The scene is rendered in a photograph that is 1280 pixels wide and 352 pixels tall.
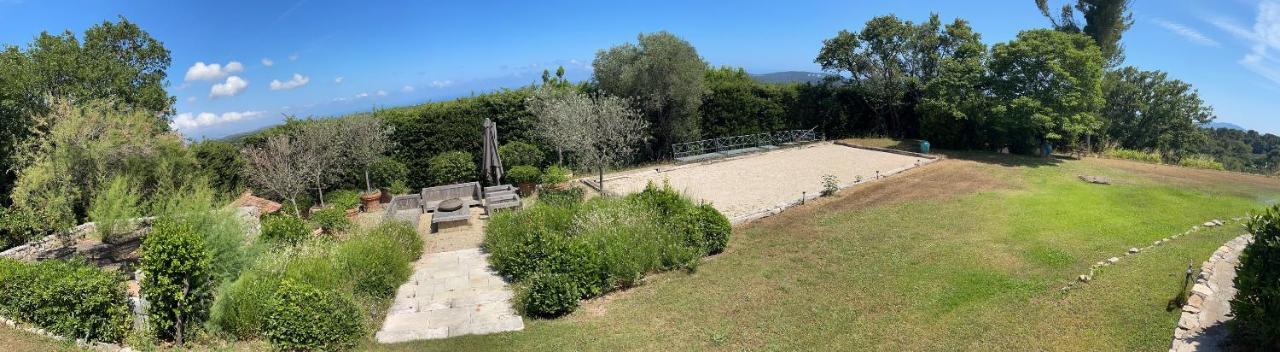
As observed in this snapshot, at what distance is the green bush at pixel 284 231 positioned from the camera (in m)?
10.1

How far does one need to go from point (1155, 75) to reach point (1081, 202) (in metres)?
14.6

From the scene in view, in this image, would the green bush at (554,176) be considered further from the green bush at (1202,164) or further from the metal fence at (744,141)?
the green bush at (1202,164)

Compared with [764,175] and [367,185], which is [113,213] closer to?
[367,185]

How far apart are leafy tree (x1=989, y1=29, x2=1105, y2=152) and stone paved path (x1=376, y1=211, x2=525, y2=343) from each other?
49.3ft

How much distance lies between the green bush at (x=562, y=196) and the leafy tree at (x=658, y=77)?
5.59 meters

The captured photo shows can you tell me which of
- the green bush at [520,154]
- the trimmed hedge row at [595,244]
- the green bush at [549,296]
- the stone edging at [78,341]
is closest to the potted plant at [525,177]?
the green bush at [520,154]

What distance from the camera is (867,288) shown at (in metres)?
7.82

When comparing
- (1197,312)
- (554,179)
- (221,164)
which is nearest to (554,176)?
(554,179)

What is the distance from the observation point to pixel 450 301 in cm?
830

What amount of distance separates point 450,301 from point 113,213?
6.69 m

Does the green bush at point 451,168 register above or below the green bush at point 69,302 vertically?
above

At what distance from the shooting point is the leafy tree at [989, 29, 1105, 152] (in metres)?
16.3

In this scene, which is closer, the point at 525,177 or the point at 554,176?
the point at 554,176

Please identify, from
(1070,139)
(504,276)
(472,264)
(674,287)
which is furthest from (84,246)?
(1070,139)
